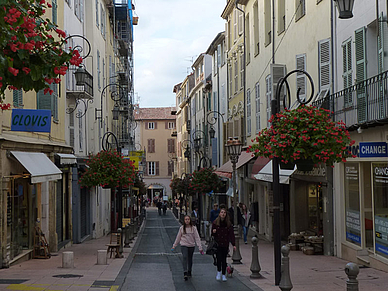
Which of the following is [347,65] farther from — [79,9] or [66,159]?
[79,9]

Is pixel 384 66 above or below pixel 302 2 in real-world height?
below

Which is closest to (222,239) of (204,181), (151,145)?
(204,181)

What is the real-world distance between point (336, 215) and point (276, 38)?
944 centimetres

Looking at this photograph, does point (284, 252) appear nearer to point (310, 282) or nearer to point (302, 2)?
point (310, 282)

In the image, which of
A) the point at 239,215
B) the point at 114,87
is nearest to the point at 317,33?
the point at 239,215

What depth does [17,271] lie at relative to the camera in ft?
49.6

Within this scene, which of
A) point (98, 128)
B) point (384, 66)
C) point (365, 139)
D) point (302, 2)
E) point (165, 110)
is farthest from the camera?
point (165, 110)

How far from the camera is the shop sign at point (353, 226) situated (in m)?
15.9

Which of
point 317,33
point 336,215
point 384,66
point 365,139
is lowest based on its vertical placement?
point 336,215

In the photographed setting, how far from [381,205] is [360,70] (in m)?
3.48

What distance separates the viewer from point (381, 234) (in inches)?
554

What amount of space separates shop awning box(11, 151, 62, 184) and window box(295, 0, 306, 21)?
9.85 metres

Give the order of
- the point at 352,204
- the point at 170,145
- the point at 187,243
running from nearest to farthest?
the point at 187,243, the point at 352,204, the point at 170,145

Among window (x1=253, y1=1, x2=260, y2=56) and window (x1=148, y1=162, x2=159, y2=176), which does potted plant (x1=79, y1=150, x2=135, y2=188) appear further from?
window (x1=148, y1=162, x2=159, y2=176)
